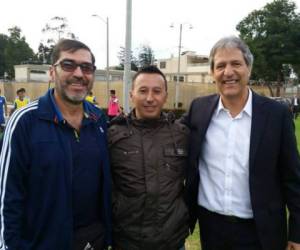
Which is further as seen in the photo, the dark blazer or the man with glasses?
the dark blazer

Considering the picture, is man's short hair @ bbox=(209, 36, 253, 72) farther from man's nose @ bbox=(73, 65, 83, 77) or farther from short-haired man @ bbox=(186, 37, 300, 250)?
man's nose @ bbox=(73, 65, 83, 77)

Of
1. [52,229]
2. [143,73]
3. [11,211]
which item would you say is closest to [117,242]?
[52,229]

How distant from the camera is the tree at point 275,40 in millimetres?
50156

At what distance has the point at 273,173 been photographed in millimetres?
2891

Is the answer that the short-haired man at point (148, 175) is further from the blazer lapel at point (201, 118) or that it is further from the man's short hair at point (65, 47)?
the man's short hair at point (65, 47)

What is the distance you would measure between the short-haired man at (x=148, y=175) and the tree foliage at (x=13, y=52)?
298 ft

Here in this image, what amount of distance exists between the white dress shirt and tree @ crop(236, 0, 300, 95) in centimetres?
4723

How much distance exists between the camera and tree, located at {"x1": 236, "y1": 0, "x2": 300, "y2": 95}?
5016 cm

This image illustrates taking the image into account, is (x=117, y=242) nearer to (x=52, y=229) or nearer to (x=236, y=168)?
(x=52, y=229)

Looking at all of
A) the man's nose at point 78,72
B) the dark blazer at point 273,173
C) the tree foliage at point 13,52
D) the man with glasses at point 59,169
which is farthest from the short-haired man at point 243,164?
the tree foliage at point 13,52

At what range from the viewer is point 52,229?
2584 millimetres

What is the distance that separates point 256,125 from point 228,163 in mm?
361

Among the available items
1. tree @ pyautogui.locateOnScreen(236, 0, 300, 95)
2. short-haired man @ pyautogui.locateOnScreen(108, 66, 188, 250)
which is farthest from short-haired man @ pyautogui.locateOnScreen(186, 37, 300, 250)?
tree @ pyautogui.locateOnScreen(236, 0, 300, 95)

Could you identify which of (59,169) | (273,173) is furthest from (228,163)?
(59,169)
